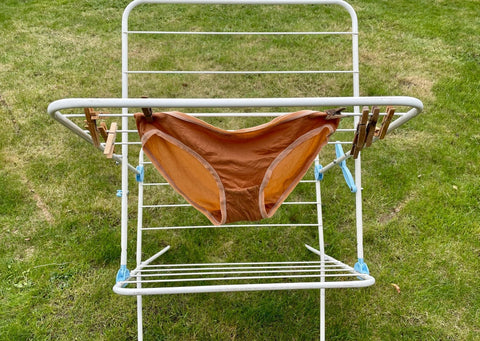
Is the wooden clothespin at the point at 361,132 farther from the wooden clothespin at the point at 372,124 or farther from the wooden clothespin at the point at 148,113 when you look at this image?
the wooden clothespin at the point at 148,113

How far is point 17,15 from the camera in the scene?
418 centimetres

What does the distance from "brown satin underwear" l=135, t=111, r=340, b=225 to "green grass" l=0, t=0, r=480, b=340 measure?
0.91m

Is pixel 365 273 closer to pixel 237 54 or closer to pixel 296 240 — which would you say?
pixel 296 240

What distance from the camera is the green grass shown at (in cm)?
210

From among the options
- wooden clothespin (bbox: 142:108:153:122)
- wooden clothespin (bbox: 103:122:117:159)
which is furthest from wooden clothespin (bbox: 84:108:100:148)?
wooden clothespin (bbox: 142:108:153:122)

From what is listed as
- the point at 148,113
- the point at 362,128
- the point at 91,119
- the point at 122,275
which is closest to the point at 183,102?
the point at 148,113

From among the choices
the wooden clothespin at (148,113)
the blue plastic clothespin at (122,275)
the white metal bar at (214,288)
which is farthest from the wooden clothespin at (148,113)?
the blue plastic clothespin at (122,275)

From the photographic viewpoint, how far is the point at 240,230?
8.14ft

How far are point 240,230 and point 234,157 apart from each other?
120 cm

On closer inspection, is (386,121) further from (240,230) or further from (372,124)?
(240,230)

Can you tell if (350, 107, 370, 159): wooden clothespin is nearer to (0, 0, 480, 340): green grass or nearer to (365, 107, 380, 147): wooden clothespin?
(365, 107, 380, 147): wooden clothespin

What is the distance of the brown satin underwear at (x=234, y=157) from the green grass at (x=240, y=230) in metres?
0.91

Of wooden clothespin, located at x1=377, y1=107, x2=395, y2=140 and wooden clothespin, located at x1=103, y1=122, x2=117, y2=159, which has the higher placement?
wooden clothespin, located at x1=377, y1=107, x2=395, y2=140

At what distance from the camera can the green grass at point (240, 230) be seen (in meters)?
2.10
